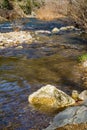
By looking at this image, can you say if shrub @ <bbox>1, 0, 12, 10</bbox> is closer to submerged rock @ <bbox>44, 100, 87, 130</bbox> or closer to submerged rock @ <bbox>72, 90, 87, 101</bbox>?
submerged rock @ <bbox>72, 90, 87, 101</bbox>

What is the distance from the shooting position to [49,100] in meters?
9.76

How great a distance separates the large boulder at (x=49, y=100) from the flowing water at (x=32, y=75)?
319mm

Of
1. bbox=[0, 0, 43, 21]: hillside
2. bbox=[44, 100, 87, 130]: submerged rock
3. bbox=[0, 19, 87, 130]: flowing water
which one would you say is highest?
bbox=[44, 100, 87, 130]: submerged rock

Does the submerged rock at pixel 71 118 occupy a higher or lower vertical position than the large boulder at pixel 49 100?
higher

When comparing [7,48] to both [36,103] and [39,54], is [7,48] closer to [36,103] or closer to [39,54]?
[39,54]

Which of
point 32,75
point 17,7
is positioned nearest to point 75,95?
point 32,75

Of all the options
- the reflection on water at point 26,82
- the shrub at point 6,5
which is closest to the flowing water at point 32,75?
the reflection on water at point 26,82

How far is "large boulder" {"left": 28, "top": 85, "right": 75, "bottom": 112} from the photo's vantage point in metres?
9.48

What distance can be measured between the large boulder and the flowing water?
0.32 m

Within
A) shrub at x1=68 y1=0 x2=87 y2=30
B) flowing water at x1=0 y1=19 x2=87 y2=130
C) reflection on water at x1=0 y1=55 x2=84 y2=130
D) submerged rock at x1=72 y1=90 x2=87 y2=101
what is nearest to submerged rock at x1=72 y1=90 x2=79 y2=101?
submerged rock at x1=72 y1=90 x2=87 y2=101

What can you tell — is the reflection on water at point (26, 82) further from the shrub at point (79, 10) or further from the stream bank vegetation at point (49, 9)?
the stream bank vegetation at point (49, 9)

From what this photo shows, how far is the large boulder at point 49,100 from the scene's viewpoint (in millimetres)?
9477

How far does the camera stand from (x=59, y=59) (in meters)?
16.8

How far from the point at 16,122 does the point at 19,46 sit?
13829mm
